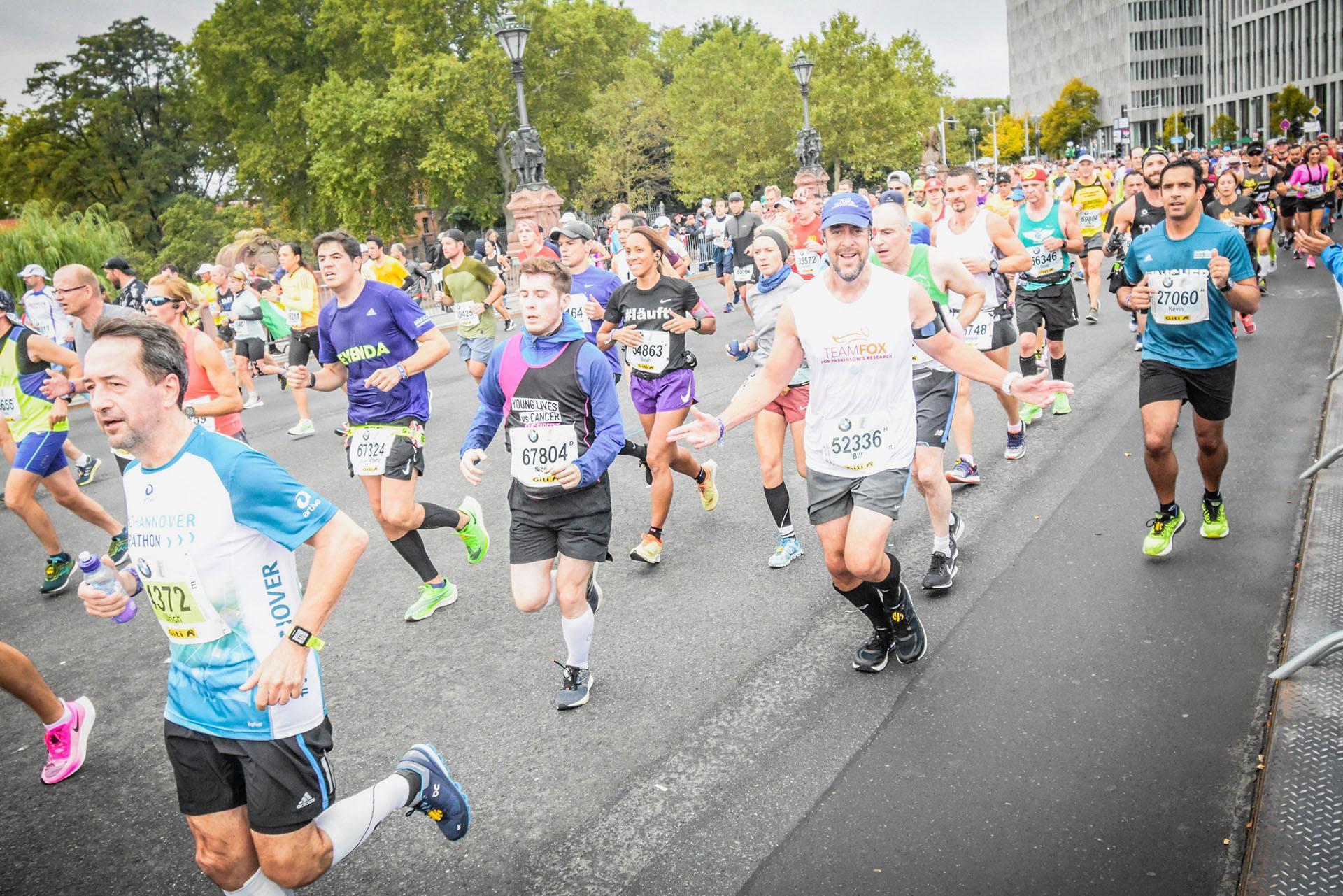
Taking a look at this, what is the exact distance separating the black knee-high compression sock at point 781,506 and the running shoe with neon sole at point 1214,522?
2.45 m

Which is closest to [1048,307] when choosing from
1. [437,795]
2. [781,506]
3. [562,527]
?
[781,506]

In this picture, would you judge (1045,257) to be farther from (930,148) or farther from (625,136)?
(930,148)

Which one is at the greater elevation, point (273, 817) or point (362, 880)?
point (273, 817)

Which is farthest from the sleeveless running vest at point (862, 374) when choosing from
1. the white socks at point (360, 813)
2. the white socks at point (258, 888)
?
the white socks at point (258, 888)

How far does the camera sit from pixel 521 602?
4828 millimetres

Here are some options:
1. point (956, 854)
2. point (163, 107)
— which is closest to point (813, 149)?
point (956, 854)

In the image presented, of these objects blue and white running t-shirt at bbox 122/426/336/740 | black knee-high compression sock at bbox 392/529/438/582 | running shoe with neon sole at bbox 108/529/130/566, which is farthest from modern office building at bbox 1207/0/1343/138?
blue and white running t-shirt at bbox 122/426/336/740

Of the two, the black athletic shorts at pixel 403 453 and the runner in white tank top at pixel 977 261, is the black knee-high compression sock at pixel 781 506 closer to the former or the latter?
the runner in white tank top at pixel 977 261

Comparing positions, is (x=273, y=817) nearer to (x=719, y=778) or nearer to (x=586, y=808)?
(x=586, y=808)

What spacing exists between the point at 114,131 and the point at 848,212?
6114 centimetres

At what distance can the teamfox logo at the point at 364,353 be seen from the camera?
6020 millimetres

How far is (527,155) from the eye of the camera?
23016 millimetres

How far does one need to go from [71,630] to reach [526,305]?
158 inches

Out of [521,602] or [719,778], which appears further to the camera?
[521,602]
